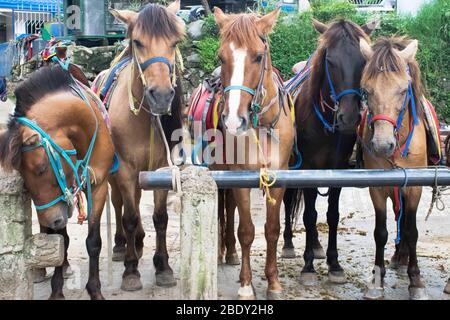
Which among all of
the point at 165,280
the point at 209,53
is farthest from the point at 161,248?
the point at 209,53

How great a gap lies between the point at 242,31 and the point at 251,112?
506 millimetres

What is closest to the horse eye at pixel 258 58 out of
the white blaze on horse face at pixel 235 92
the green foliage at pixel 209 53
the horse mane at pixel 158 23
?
the white blaze on horse face at pixel 235 92

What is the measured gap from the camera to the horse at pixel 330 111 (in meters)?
4.21

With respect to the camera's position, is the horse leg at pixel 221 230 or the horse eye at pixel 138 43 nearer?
the horse eye at pixel 138 43

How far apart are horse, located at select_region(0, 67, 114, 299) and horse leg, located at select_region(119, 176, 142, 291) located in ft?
1.29

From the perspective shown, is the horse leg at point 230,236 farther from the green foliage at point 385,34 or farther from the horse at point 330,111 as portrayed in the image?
the green foliage at point 385,34

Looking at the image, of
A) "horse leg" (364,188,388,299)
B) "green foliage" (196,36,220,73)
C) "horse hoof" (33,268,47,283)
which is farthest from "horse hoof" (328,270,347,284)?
"green foliage" (196,36,220,73)

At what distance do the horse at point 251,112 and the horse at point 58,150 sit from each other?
2.85ft

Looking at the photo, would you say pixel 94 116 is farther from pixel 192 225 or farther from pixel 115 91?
pixel 192 225

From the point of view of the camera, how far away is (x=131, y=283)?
4.43m

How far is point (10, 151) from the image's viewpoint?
2.98 meters

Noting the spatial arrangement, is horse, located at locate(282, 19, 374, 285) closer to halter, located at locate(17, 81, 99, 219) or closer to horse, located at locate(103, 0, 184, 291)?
horse, located at locate(103, 0, 184, 291)

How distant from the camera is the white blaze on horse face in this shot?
3.39 metres
